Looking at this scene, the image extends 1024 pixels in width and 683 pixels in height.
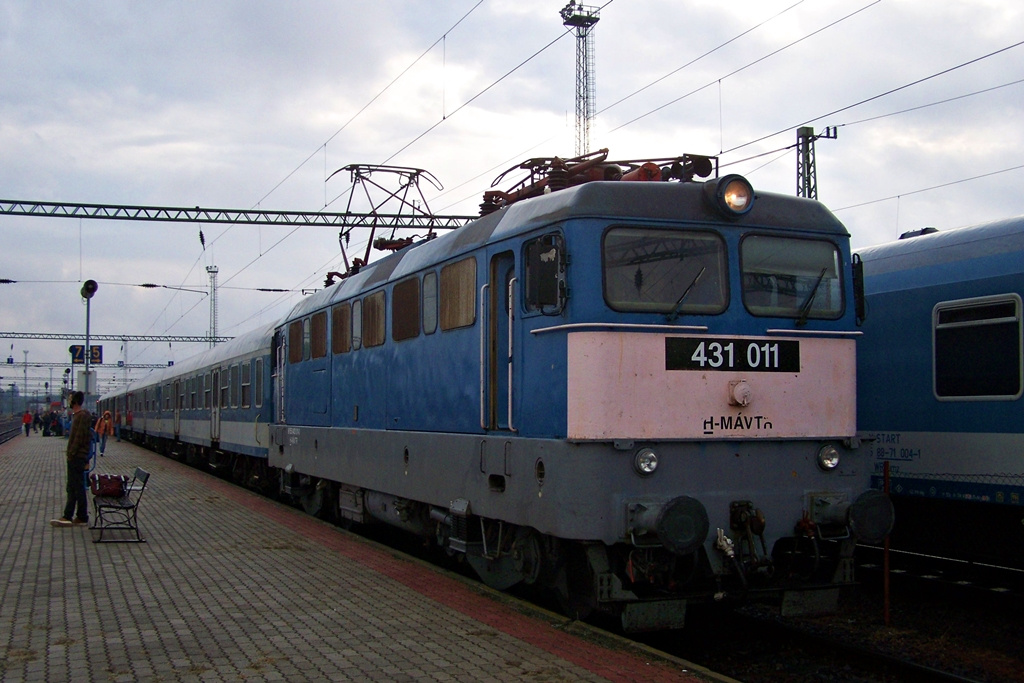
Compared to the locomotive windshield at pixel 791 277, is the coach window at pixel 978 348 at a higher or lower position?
lower

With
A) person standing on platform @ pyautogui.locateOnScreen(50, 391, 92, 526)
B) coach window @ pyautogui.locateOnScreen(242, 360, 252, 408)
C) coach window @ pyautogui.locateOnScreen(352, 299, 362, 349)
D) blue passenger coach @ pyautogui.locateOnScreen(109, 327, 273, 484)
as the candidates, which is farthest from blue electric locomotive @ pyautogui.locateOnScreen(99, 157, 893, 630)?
coach window @ pyautogui.locateOnScreen(242, 360, 252, 408)

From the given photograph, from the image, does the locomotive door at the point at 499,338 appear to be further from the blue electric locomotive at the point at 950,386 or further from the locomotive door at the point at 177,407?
the locomotive door at the point at 177,407

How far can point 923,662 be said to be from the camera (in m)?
7.62

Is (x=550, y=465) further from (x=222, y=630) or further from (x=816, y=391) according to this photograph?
(x=222, y=630)

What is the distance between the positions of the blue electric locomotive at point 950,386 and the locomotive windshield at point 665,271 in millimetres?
2146

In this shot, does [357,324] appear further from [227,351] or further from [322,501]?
[227,351]

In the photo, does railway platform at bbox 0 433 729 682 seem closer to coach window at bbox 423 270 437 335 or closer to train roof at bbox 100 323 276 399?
coach window at bbox 423 270 437 335

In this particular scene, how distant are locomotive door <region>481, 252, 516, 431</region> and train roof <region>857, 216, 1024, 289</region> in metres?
4.30

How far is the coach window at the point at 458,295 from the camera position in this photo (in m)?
8.89

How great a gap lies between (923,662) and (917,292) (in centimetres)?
379

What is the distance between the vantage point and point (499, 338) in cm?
837

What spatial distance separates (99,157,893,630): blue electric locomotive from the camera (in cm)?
709

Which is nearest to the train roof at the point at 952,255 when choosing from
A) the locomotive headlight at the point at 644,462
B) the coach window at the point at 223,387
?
the locomotive headlight at the point at 644,462

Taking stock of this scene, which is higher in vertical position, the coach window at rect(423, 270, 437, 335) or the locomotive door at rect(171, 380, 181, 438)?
the coach window at rect(423, 270, 437, 335)
